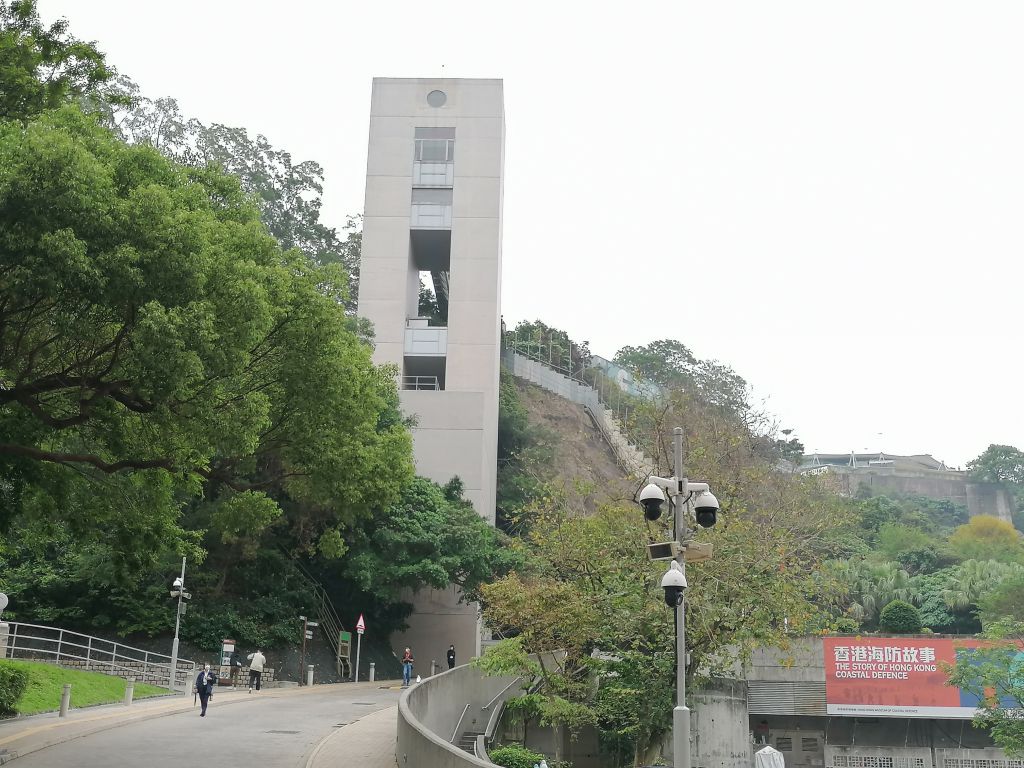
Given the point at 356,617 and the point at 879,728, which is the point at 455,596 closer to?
the point at 356,617

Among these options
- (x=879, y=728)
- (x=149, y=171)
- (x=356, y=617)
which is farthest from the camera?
(x=356, y=617)

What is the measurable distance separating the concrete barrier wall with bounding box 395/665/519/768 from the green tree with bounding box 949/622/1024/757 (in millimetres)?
13620

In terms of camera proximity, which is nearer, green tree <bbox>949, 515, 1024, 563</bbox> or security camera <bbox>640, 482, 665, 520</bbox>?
security camera <bbox>640, 482, 665, 520</bbox>

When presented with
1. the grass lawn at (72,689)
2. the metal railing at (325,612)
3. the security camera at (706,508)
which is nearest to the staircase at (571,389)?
the metal railing at (325,612)

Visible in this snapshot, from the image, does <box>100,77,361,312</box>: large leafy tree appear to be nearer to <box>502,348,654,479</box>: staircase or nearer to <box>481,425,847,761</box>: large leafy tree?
<box>502,348,654,479</box>: staircase

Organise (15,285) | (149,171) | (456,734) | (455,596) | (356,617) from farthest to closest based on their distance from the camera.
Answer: (455,596) < (356,617) < (456,734) < (149,171) < (15,285)

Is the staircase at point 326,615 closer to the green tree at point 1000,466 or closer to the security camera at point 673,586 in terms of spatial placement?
the security camera at point 673,586

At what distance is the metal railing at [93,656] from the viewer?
97.6 ft

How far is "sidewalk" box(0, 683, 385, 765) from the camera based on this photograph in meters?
17.0

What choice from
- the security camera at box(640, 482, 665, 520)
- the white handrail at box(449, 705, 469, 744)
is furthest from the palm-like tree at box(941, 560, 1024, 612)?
the security camera at box(640, 482, 665, 520)

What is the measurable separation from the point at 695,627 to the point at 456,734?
6.88 meters

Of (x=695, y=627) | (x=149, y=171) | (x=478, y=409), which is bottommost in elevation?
(x=695, y=627)

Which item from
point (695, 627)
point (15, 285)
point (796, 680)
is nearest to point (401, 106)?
point (796, 680)

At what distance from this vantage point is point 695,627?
21.9 m
